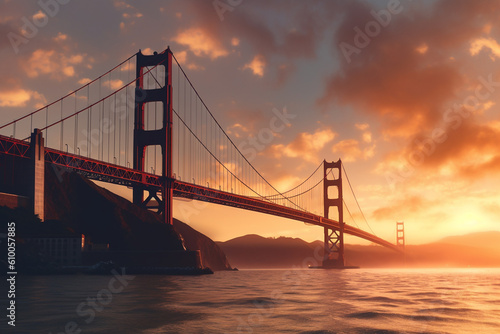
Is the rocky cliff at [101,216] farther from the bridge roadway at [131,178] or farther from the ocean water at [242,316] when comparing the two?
the ocean water at [242,316]

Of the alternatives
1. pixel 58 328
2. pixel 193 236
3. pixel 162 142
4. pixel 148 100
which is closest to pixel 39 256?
pixel 162 142

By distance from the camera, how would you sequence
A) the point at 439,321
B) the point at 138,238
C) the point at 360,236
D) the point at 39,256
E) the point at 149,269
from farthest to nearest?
the point at 360,236 < the point at 138,238 < the point at 149,269 < the point at 39,256 < the point at 439,321

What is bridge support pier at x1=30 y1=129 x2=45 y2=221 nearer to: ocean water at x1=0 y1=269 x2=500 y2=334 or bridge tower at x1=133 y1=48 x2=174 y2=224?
bridge tower at x1=133 y1=48 x2=174 y2=224

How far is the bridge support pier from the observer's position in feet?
165

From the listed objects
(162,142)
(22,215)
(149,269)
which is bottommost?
(149,269)

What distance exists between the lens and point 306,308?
17.5 meters

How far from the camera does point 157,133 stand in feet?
216

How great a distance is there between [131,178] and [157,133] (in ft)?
24.4

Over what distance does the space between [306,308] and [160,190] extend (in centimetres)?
4845

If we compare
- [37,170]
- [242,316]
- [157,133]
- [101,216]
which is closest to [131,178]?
[157,133]

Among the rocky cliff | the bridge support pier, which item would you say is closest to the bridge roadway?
the bridge support pier

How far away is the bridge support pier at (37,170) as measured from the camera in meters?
50.4

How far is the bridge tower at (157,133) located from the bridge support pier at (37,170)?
14121 mm

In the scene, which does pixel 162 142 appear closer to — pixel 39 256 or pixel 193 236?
pixel 39 256
